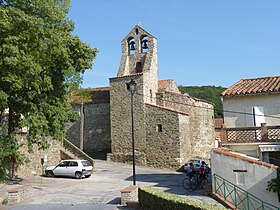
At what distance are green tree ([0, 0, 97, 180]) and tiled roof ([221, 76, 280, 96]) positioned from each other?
29.9 feet

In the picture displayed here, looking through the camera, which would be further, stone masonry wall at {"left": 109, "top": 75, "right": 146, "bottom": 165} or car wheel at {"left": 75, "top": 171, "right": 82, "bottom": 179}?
stone masonry wall at {"left": 109, "top": 75, "right": 146, "bottom": 165}

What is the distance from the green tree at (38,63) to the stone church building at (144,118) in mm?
10024

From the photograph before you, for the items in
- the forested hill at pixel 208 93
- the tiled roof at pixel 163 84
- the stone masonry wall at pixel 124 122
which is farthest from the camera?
the forested hill at pixel 208 93

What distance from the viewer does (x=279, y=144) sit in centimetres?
1381

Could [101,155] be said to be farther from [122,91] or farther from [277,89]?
[277,89]

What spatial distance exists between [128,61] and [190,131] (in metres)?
10.1

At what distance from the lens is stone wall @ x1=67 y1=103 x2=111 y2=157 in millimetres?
32312

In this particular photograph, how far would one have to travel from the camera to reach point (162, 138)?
2716 centimetres

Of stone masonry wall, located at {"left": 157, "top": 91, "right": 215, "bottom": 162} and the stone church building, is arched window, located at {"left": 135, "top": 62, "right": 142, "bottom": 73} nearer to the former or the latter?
the stone church building

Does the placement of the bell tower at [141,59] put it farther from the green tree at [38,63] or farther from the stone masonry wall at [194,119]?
the green tree at [38,63]

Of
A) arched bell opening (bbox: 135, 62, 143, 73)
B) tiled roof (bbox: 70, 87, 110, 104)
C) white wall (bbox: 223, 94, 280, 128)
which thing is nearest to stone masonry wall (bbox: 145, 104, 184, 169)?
arched bell opening (bbox: 135, 62, 143, 73)

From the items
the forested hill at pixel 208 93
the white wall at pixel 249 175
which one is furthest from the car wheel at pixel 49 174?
the forested hill at pixel 208 93

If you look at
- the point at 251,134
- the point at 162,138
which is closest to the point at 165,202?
the point at 251,134

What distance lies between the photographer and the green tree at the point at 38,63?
13.4 m
